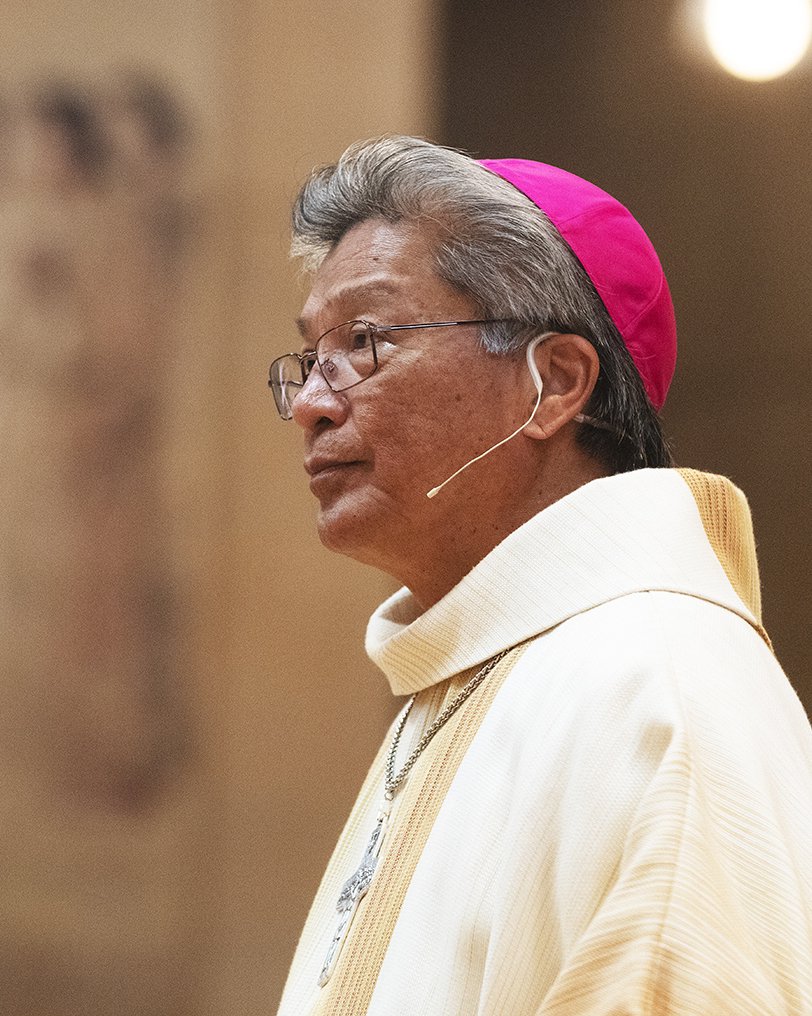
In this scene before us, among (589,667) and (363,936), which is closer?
(589,667)

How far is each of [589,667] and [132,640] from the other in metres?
2.85

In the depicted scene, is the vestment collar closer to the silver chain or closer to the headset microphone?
the silver chain

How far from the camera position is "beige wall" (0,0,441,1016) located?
13.9 feet

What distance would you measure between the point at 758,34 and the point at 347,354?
3476 mm

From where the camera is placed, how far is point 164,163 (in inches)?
172

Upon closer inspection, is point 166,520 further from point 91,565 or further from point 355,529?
point 355,529

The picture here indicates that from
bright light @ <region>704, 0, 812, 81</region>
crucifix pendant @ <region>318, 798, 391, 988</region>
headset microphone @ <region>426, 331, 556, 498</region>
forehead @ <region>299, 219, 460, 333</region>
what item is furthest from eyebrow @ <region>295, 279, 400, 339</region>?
bright light @ <region>704, 0, 812, 81</region>

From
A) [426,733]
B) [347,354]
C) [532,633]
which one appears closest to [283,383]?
[347,354]

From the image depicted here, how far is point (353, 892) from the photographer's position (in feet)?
6.84

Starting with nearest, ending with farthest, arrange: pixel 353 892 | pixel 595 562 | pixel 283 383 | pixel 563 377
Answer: pixel 595 562
pixel 353 892
pixel 563 377
pixel 283 383

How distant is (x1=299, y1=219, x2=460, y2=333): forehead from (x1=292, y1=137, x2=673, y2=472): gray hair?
2 centimetres

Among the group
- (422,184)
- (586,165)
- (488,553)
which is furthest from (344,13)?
(488,553)

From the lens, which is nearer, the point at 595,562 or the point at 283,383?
the point at 595,562

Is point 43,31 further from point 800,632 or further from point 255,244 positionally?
point 800,632
